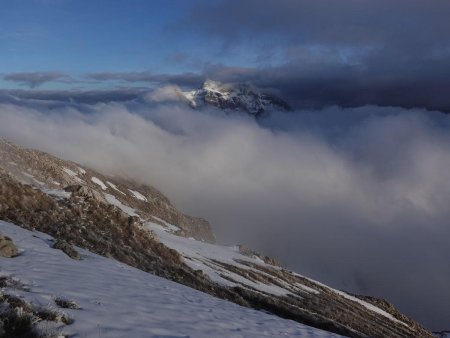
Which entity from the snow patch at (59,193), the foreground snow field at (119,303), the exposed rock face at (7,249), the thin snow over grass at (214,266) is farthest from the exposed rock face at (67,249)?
the thin snow over grass at (214,266)

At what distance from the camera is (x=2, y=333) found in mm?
8914

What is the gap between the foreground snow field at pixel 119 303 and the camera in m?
11.3

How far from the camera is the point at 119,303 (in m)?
13.3

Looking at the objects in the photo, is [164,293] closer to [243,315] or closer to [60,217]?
[243,315]

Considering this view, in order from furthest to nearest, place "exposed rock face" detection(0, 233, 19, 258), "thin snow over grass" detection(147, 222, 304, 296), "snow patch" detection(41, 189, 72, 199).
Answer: "thin snow over grass" detection(147, 222, 304, 296), "snow patch" detection(41, 189, 72, 199), "exposed rock face" detection(0, 233, 19, 258)

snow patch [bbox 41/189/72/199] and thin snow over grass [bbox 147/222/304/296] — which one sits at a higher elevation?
snow patch [bbox 41/189/72/199]

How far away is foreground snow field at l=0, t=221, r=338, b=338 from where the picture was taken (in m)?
11.3

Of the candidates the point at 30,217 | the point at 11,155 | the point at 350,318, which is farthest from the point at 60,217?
the point at 11,155

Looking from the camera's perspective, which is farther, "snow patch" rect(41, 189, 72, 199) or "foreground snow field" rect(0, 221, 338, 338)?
"snow patch" rect(41, 189, 72, 199)

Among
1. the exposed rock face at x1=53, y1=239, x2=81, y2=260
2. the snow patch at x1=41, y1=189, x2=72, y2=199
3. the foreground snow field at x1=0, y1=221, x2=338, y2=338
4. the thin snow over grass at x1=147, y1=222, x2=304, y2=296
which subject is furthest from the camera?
the thin snow over grass at x1=147, y1=222, x2=304, y2=296

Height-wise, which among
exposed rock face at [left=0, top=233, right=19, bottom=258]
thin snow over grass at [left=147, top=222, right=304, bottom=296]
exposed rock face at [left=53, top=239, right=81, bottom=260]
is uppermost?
exposed rock face at [left=0, top=233, right=19, bottom=258]

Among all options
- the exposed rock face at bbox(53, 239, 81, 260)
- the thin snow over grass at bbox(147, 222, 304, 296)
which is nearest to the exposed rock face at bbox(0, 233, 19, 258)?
the exposed rock face at bbox(53, 239, 81, 260)

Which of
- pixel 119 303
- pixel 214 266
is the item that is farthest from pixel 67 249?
pixel 214 266

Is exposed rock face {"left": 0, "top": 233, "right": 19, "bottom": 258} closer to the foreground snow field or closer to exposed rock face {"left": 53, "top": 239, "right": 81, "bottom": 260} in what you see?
the foreground snow field
